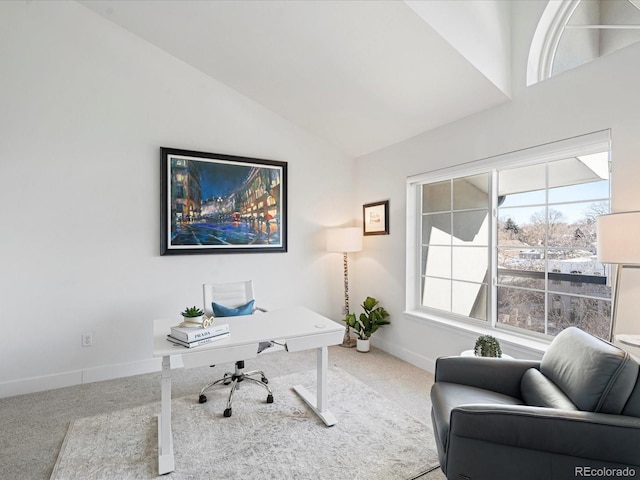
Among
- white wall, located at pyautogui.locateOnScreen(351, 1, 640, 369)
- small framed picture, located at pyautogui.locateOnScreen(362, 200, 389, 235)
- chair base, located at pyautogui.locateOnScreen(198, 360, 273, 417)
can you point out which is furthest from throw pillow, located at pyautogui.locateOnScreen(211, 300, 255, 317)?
small framed picture, located at pyautogui.locateOnScreen(362, 200, 389, 235)

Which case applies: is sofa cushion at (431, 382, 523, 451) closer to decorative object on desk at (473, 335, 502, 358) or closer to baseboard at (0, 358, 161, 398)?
decorative object on desk at (473, 335, 502, 358)

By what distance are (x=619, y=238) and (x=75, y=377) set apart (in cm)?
411

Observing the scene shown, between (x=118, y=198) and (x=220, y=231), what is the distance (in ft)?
3.24

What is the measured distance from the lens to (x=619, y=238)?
173 centimetres

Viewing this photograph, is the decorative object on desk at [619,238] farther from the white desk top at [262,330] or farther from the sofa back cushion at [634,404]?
the white desk top at [262,330]

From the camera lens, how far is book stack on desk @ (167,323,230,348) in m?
1.95

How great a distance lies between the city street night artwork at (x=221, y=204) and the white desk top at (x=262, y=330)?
1191mm

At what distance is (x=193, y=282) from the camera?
3.58 metres

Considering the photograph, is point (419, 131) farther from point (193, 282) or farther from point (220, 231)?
point (193, 282)

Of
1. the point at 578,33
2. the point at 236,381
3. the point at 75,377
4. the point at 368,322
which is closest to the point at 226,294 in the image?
the point at 236,381

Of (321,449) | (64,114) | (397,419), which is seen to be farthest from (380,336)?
(64,114)

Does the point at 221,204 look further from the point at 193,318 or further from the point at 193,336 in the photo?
the point at 193,336

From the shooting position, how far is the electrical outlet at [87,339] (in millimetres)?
3117
